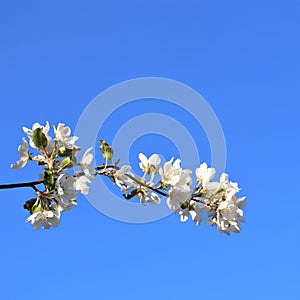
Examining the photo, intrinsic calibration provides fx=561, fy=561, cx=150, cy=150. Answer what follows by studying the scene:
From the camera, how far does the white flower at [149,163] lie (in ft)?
7.07

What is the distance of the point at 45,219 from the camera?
1.87 metres

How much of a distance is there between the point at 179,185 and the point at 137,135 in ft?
3.18

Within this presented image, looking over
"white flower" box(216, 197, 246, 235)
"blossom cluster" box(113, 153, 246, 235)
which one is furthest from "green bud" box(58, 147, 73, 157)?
"white flower" box(216, 197, 246, 235)

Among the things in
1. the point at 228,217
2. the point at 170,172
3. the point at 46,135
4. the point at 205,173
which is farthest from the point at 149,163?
the point at 46,135

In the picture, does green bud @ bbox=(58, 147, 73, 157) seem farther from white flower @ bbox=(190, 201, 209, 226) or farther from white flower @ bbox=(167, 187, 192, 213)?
white flower @ bbox=(190, 201, 209, 226)

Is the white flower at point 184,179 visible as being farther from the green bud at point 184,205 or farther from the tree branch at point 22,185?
the tree branch at point 22,185

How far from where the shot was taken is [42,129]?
1830mm

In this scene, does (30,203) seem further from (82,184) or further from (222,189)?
(222,189)

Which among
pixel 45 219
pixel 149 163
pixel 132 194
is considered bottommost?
pixel 45 219

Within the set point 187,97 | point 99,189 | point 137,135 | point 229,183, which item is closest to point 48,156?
point 99,189

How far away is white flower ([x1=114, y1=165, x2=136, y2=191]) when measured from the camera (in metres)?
1.96

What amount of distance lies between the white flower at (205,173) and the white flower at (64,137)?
0.56m

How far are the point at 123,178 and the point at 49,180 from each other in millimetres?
310

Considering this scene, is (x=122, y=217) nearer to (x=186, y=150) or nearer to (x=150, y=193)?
(x=150, y=193)
